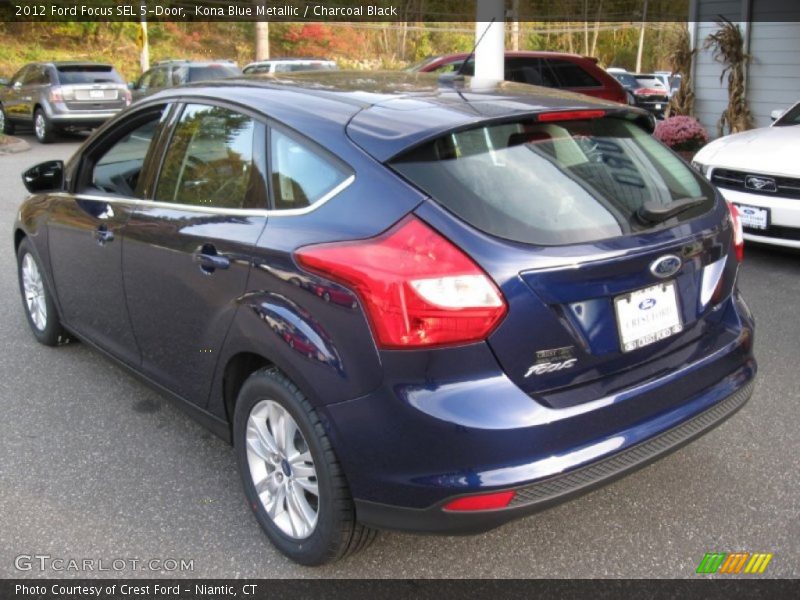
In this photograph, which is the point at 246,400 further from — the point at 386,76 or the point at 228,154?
the point at 386,76

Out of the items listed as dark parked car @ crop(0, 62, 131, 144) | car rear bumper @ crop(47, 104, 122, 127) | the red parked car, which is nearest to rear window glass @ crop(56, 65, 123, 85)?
dark parked car @ crop(0, 62, 131, 144)

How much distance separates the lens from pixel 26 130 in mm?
19750

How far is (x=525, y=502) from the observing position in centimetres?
235

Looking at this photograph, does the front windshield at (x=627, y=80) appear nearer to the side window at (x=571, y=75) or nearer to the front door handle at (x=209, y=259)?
the side window at (x=571, y=75)

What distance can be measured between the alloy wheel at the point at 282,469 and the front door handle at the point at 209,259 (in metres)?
0.51

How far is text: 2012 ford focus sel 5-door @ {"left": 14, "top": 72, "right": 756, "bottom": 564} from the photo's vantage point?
7.62 ft

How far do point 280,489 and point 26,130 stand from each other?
64.0 feet

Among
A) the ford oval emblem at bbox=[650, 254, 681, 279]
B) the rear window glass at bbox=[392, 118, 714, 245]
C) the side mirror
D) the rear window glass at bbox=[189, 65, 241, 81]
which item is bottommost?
the ford oval emblem at bbox=[650, 254, 681, 279]

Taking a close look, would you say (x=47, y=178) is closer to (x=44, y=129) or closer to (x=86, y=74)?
(x=44, y=129)

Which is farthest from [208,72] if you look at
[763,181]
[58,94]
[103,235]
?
[103,235]

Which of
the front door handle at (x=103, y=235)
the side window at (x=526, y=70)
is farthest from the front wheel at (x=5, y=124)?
the front door handle at (x=103, y=235)

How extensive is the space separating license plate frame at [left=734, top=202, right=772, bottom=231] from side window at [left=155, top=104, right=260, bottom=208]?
4.44 meters

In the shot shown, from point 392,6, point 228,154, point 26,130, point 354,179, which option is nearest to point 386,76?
point 228,154

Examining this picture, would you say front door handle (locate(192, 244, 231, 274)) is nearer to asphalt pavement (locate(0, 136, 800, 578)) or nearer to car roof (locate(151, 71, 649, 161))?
car roof (locate(151, 71, 649, 161))
